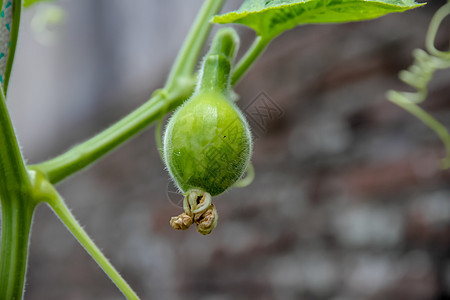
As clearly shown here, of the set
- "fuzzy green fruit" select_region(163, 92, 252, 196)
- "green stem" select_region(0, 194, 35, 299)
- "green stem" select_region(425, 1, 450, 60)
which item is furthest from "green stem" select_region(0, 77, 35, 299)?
"green stem" select_region(425, 1, 450, 60)

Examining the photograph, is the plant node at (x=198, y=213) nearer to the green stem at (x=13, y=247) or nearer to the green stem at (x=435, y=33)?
the green stem at (x=13, y=247)

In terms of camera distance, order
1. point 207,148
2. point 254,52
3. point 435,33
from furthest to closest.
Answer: point 435,33 → point 254,52 → point 207,148

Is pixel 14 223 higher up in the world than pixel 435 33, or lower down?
higher up

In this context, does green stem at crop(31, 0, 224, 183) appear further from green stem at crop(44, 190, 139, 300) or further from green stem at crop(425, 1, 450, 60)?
green stem at crop(425, 1, 450, 60)

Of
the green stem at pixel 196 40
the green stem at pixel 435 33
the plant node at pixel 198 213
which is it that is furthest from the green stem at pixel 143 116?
the green stem at pixel 435 33

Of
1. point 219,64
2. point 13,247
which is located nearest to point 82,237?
point 13,247

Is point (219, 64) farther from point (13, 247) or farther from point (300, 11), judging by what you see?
point (13, 247)

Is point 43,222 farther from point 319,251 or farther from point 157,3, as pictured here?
point 319,251
